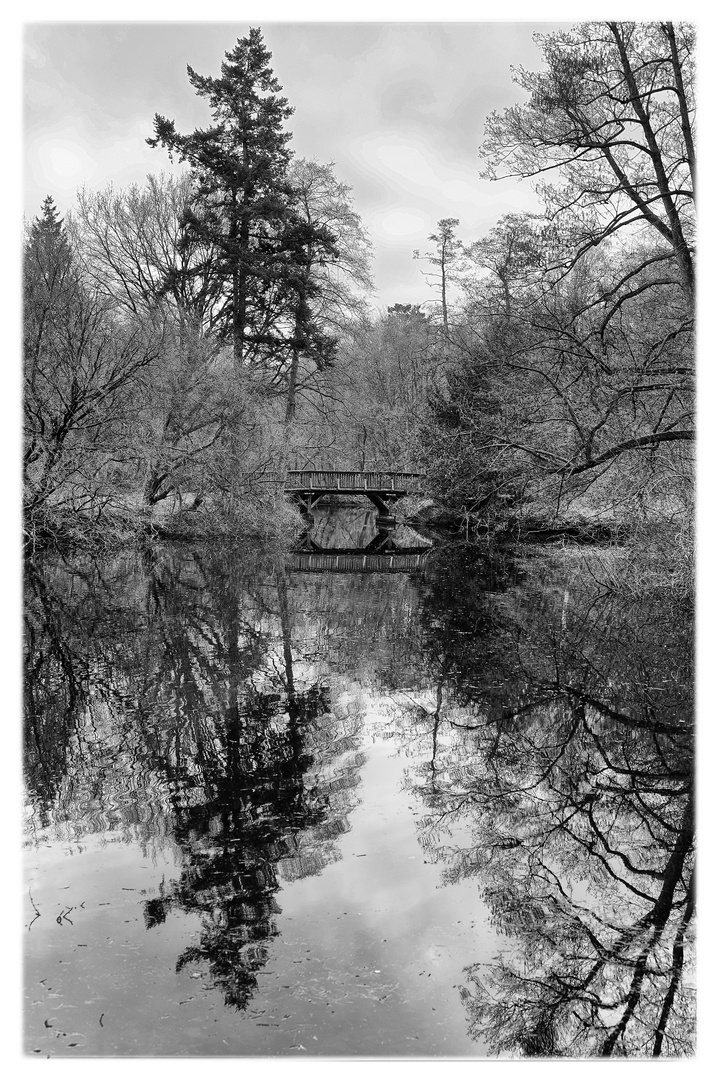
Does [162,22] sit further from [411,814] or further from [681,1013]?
[681,1013]

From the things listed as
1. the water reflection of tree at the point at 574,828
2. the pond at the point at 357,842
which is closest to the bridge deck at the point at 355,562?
the pond at the point at 357,842

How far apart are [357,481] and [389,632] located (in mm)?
15196

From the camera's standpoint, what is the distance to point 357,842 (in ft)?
15.6

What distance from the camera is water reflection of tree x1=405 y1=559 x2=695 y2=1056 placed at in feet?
11.0

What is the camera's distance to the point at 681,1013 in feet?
11.0

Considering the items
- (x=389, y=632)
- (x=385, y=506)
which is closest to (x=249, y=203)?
(x=385, y=506)

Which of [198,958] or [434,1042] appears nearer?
[434,1042]

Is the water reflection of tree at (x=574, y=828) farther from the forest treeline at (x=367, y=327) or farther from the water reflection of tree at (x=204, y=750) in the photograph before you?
the forest treeline at (x=367, y=327)

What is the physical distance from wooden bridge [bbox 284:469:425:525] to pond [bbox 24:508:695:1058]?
13937 mm

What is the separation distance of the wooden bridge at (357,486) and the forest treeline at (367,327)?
4.44 feet

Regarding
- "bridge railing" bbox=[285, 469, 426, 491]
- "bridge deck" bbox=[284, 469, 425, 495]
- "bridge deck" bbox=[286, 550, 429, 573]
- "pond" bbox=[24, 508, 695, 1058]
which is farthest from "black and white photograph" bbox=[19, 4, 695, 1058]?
"bridge railing" bbox=[285, 469, 426, 491]

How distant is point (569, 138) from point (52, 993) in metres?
8.93

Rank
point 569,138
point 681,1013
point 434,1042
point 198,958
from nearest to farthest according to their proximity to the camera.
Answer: point 434,1042 < point 681,1013 < point 198,958 < point 569,138
